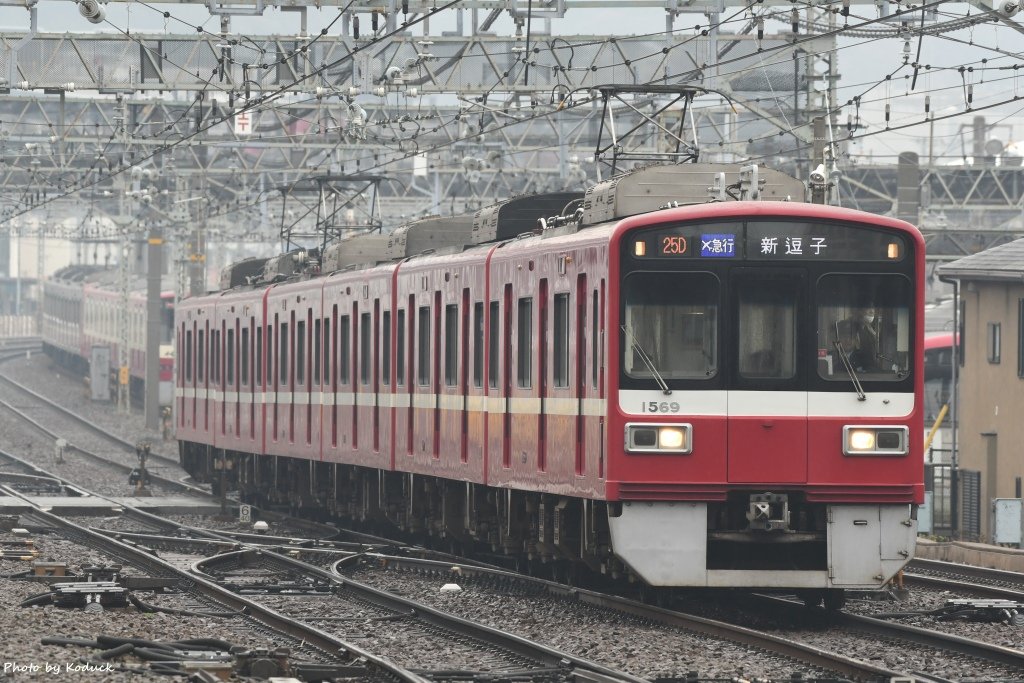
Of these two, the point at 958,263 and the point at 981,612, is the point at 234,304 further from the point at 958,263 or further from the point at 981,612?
the point at 981,612

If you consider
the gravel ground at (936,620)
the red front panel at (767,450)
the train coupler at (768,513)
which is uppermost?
the red front panel at (767,450)

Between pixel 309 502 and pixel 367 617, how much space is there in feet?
35.4

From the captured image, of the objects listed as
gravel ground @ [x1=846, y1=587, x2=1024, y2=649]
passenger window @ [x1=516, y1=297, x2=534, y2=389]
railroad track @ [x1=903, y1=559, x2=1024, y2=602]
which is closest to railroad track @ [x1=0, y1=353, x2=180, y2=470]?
railroad track @ [x1=903, y1=559, x2=1024, y2=602]

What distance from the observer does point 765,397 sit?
43.4 feet

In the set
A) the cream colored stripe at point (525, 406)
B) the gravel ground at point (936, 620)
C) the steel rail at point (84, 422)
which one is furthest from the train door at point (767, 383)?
the steel rail at point (84, 422)

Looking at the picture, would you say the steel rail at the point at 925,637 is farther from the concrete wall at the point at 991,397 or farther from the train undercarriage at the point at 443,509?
the concrete wall at the point at 991,397

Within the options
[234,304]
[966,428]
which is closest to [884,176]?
[966,428]

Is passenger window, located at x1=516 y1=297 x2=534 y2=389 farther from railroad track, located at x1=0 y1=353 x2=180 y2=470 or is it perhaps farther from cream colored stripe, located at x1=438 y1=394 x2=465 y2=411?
railroad track, located at x1=0 y1=353 x2=180 y2=470

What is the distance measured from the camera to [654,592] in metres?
14.3

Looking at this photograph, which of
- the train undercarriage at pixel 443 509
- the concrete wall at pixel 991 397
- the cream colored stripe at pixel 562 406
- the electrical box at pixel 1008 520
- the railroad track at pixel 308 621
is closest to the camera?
the railroad track at pixel 308 621

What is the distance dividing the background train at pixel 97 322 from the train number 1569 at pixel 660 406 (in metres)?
43.4

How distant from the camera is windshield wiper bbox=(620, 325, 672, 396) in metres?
13.2

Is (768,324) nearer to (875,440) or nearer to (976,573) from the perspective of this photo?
(875,440)

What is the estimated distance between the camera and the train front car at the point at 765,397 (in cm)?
1315
